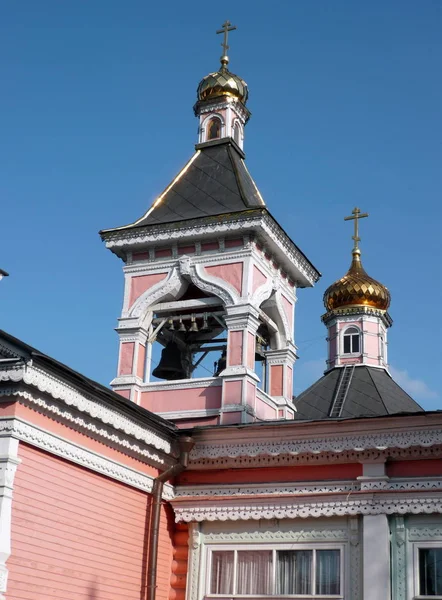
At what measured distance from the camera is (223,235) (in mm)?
13914

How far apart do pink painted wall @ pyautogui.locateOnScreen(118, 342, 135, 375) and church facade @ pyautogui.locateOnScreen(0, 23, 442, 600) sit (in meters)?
0.02

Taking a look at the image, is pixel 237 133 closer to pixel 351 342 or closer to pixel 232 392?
pixel 232 392

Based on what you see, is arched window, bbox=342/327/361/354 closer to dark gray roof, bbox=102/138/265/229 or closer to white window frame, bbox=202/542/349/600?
dark gray roof, bbox=102/138/265/229

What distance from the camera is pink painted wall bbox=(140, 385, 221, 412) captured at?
1311 cm

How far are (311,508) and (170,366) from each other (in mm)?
4311

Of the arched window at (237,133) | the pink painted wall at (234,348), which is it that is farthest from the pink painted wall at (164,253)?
the arched window at (237,133)

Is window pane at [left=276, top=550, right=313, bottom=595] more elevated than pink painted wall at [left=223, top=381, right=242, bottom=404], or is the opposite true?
pink painted wall at [left=223, top=381, right=242, bottom=404]

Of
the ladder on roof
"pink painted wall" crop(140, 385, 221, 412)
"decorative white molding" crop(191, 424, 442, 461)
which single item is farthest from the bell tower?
the ladder on roof

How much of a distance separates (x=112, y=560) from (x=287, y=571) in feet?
6.83

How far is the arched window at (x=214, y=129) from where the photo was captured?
1622 centimetres

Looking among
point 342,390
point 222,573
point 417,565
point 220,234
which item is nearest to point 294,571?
point 222,573

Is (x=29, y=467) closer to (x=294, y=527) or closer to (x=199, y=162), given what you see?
(x=294, y=527)

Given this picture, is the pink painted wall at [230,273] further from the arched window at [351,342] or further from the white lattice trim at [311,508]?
the arched window at [351,342]

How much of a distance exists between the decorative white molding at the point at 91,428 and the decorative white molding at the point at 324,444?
67cm
